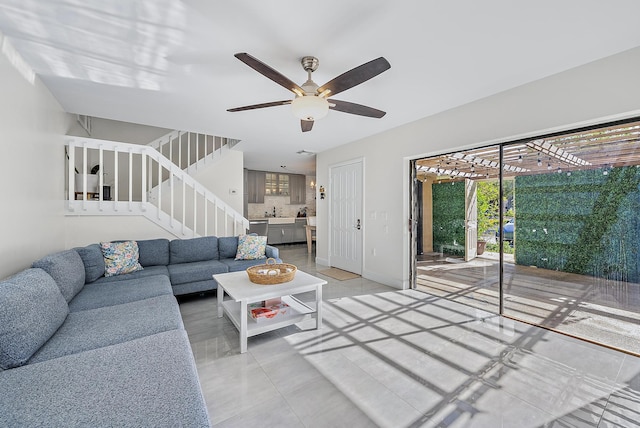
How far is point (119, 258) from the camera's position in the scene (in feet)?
10.6

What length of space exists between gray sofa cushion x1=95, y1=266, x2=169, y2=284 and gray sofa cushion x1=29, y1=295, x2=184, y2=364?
1.04 m

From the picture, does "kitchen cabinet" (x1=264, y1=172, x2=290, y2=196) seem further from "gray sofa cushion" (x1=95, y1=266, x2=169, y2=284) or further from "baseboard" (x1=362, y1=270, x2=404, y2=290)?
"gray sofa cushion" (x1=95, y1=266, x2=169, y2=284)

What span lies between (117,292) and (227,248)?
5.85ft

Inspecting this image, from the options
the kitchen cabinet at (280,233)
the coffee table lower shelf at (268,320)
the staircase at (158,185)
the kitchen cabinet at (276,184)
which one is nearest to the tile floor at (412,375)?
the coffee table lower shelf at (268,320)

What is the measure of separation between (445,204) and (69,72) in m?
5.16

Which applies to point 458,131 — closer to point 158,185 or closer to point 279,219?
point 158,185

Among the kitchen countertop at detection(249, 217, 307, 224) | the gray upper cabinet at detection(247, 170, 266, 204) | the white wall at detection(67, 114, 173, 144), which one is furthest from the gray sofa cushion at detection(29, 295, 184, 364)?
the gray upper cabinet at detection(247, 170, 266, 204)

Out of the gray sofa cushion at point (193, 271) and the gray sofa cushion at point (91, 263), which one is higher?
the gray sofa cushion at point (91, 263)

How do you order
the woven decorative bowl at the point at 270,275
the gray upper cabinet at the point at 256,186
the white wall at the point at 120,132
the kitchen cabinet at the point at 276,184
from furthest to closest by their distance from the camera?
the kitchen cabinet at the point at 276,184 → the gray upper cabinet at the point at 256,186 → the white wall at the point at 120,132 → the woven decorative bowl at the point at 270,275

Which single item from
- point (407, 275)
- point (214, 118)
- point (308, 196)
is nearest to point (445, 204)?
point (407, 275)

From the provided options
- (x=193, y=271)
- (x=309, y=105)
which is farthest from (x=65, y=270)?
(x=309, y=105)

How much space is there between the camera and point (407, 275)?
13.5 ft

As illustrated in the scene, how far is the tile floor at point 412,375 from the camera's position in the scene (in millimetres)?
1599

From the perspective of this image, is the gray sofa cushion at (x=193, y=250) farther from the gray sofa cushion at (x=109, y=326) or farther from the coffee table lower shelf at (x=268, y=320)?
the gray sofa cushion at (x=109, y=326)
